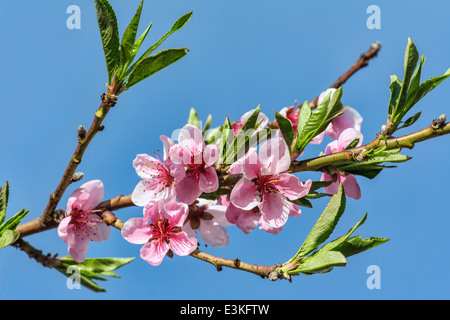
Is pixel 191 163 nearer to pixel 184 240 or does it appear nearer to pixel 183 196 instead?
pixel 183 196

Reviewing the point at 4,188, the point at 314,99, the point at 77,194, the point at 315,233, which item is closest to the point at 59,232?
the point at 77,194

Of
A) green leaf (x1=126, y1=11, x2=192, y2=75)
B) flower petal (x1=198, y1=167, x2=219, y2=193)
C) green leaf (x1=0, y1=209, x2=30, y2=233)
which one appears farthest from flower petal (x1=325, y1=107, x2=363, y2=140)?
green leaf (x1=0, y1=209, x2=30, y2=233)

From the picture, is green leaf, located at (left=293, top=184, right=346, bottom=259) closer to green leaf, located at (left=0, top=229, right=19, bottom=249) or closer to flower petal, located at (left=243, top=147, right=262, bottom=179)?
flower petal, located at (left=243, top=147, right=262, bottom=179)

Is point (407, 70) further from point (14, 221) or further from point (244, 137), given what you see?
point (14, 221)

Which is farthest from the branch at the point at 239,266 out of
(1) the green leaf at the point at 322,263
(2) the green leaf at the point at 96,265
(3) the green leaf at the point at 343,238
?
(2) the green leaf at the point at 96,265

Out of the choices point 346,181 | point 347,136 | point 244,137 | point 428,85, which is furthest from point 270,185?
point 428,85
